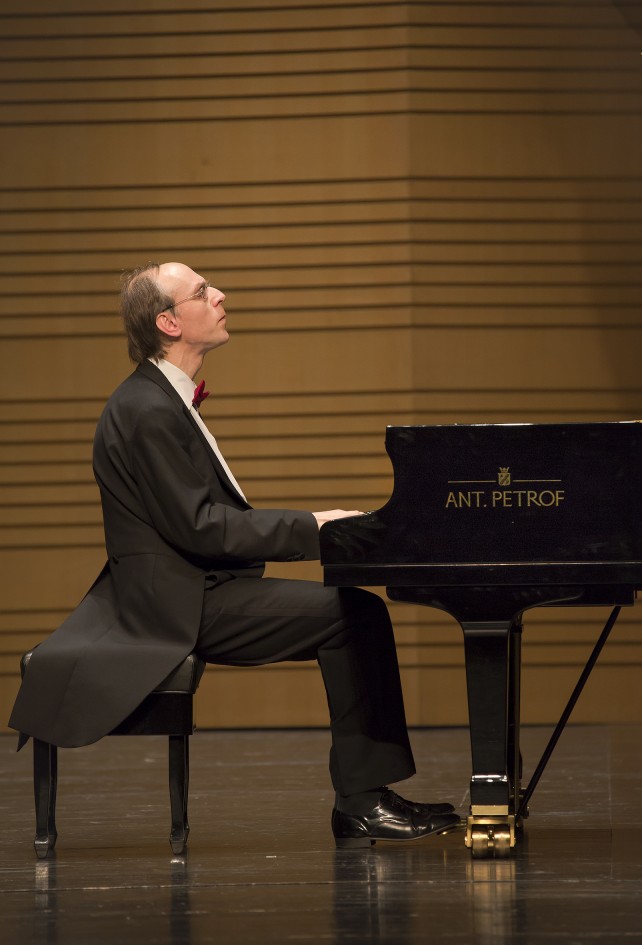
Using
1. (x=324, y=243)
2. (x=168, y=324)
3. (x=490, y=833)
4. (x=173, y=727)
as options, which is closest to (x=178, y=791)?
(x=173, y=727)

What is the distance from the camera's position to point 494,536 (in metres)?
2.80

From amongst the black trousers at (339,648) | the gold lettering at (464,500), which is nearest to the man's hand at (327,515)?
the black trousers at (339,648)

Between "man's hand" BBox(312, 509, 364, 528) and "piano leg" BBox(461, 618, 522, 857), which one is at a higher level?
"man's hand" BBox(312, 509, 364, 528)

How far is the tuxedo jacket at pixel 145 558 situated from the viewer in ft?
9.82

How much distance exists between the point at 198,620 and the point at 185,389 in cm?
56

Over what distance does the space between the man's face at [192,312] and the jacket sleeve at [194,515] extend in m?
0.24

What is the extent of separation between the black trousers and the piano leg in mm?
210

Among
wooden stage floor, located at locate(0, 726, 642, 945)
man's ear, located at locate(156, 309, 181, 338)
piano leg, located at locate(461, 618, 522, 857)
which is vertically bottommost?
wooden stage floor, located at locate(0, 726, 642, 945)

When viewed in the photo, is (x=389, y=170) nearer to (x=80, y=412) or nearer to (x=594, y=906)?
(x=80, y=412)

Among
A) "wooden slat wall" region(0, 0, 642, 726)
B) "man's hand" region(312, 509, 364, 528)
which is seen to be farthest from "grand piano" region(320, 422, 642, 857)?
"wooden slat wall" region(0, 0, 642, 726)

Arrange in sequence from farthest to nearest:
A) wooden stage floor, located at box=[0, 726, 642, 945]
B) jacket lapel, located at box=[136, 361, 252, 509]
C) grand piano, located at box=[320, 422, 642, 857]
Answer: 1. jacket lapel, located at box=[136, 361, 252, 509]
2. grand piano, located at box=[320, 422, 642, 857]
3. wooden stage floor, located at box=[0, 726, 642, 945]

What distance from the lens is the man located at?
2998 mm

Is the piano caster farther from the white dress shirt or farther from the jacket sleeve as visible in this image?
the white dress shirt

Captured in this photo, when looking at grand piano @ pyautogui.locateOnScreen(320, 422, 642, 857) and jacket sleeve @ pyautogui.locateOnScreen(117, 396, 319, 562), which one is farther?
jacket sleeve @ pyautogui.locateOnScreen(117, 396, 319, 562)
